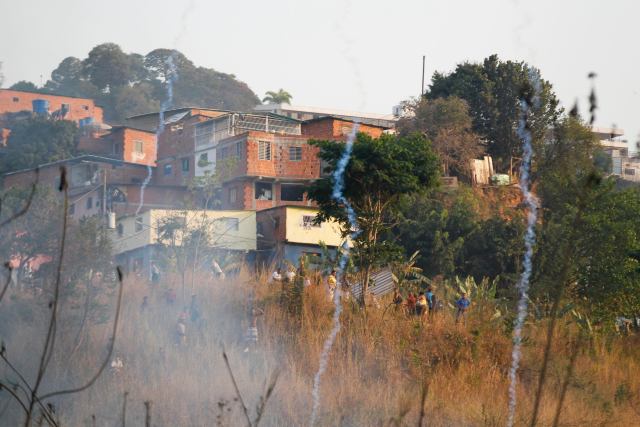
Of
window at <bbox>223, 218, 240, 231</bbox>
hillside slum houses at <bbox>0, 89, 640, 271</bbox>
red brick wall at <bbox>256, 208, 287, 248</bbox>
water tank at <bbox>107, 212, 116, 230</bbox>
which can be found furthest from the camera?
window at <bbox>223, 218, 240, 231</bbox>

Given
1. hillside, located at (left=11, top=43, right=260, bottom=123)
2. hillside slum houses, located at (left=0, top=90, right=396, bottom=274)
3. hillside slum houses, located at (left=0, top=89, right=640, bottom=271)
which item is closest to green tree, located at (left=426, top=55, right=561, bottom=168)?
hillside slum houses, located at (left=0, top=89, right=640, bottom=271)

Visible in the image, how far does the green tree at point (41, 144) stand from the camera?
4912 cm

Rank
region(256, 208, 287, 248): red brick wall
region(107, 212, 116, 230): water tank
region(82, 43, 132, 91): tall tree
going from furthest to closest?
region(82, 43, 132, 91): tall tree
region(256, 208, 287, 248): red brick wall
region(107, 212, 116, 230): water tank

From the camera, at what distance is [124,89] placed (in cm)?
7650

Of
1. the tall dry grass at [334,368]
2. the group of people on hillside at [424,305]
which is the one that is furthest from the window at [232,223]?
the group of people on hillside at [424,305]

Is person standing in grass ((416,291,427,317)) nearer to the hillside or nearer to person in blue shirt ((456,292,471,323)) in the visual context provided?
person in blue shirt ((456,292,471,323))

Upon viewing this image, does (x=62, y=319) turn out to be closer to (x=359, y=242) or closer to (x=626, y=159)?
(x=359, y=242)

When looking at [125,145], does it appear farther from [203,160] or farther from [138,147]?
[203,160]

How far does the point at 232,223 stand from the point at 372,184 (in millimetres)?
15403

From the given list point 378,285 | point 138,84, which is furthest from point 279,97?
point 378,285

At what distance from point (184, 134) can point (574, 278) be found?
29.1 metres

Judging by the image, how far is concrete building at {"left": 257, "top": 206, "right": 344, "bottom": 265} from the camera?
3288cm

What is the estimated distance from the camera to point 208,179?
36.8 meters

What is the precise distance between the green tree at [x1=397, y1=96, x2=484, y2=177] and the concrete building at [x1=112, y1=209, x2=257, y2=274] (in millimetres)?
9377
